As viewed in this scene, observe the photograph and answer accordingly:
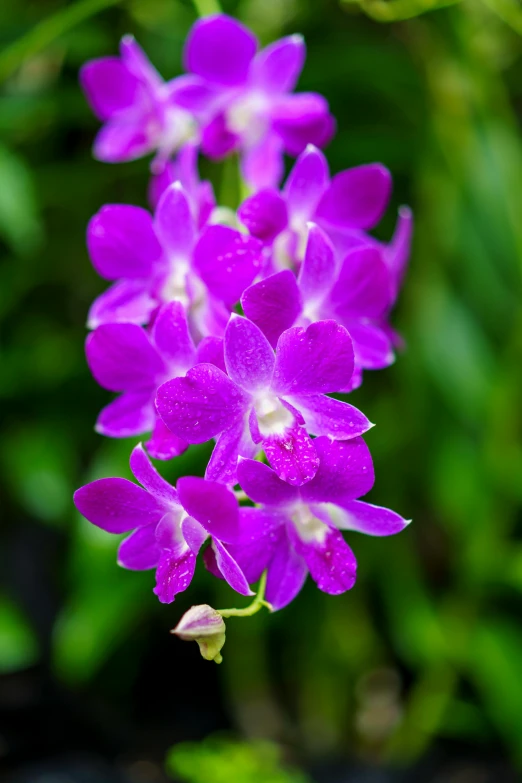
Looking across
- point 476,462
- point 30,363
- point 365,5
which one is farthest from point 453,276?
point 365,5

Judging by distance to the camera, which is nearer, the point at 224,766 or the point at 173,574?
the point at 173,574

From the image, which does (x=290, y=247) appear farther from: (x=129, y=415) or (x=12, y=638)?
(x=12, y=638)

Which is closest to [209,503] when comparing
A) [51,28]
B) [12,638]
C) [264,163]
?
[264,163]

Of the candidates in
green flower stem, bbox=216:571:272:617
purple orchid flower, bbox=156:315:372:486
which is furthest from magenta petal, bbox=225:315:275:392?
green flower stem, bbox=216:571:272:617

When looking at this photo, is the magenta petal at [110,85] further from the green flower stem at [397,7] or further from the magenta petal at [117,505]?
the magenta petal at [117,505]

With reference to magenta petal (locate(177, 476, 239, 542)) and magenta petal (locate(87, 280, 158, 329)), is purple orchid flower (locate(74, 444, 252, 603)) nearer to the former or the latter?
magenta petal (locate(177, 476, 239, 542))

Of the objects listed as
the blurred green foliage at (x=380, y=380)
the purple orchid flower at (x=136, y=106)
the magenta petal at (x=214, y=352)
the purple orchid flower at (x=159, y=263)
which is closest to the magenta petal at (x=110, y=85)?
the purple orchid flower at (x=136, y=106)
